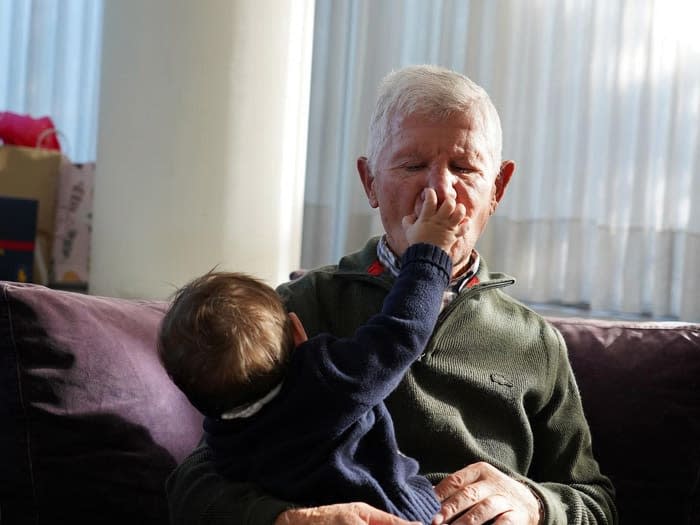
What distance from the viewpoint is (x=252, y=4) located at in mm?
2598

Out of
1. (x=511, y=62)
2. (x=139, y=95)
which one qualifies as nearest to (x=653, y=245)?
(x=511, y=62)

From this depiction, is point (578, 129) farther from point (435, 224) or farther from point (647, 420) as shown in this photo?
point (435, 224)

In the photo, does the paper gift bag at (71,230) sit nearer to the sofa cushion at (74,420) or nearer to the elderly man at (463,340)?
the sofa cushion at (74,420)

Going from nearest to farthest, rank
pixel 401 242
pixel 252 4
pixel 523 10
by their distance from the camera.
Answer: pixel 401 242 → pixel 252 4 → pixel 523 10

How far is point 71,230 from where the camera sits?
355cm

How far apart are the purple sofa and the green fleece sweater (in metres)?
0.19

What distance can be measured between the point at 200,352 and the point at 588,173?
92.8 inches

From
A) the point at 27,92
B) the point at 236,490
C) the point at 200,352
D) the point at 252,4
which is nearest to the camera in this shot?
the point at 200,352

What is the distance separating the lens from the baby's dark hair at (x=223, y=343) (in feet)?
3.67

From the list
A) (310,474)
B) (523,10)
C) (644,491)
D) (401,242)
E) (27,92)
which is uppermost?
(523,10)

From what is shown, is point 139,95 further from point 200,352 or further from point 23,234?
point 200,352

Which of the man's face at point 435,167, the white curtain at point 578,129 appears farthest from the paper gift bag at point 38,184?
the man's face at point 435,167

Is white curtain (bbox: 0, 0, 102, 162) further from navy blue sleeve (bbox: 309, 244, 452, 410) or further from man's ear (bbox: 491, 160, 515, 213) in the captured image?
navy blue sleeve (bbox: 309, 244, 452, 410)

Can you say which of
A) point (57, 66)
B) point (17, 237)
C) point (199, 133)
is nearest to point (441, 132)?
point (199, 133)
